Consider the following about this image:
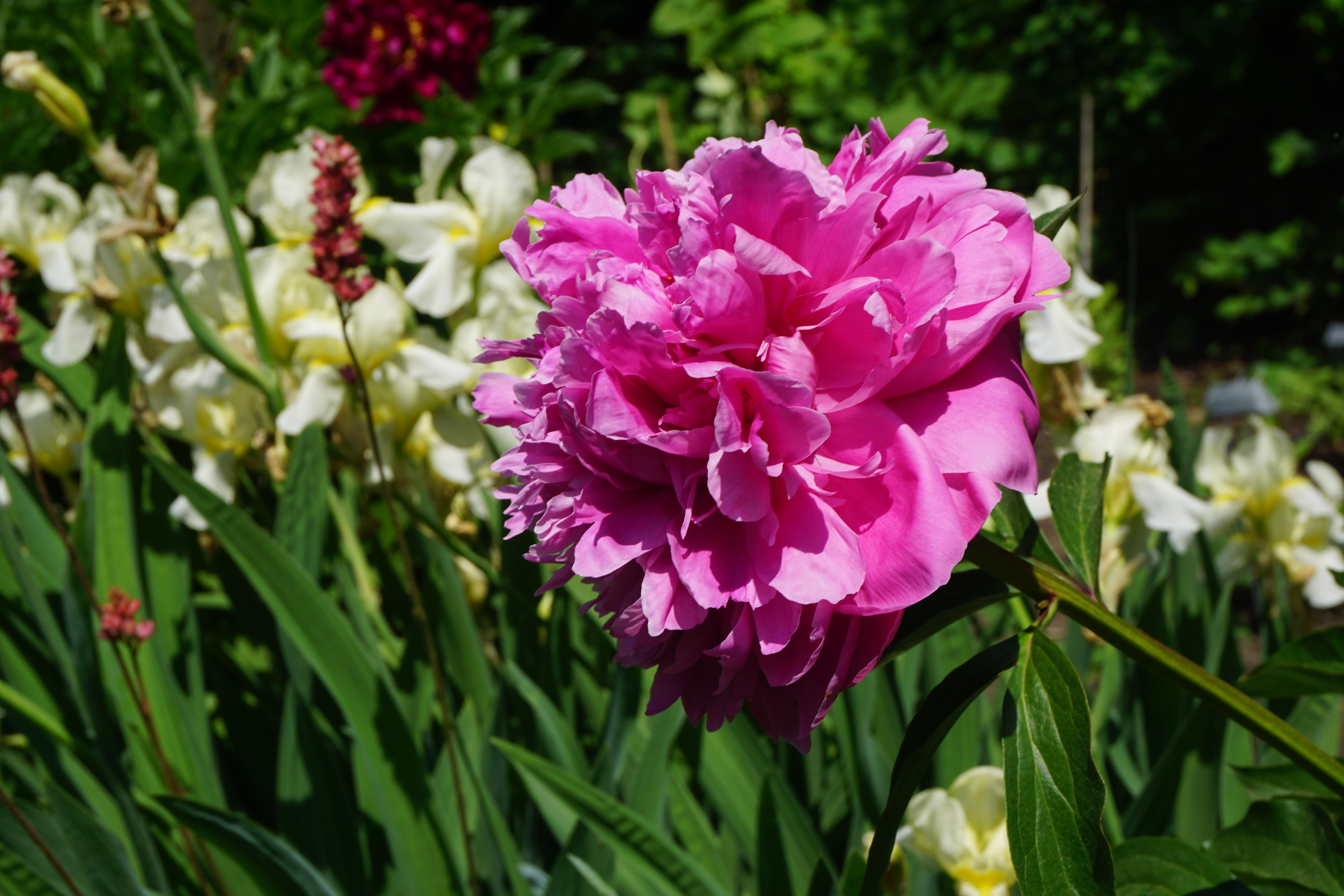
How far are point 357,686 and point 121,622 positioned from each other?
222 millimetres

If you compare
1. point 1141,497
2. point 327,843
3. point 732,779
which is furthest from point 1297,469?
point 327,843

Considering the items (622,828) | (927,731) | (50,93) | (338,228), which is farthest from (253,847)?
(50,93)

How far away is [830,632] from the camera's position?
41 cm

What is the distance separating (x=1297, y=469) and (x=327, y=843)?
3.23 metres

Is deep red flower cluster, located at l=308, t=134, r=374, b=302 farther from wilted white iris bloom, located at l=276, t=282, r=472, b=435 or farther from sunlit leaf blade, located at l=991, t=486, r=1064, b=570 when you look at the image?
sunlit leaf blade, located at l=991, t=486, r=1064, b=570

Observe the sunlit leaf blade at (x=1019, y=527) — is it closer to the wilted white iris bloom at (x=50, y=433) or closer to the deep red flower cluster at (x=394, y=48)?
the wilted white iris bloom at (x=50, y=433)

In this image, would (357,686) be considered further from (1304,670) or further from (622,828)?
(1304,670)

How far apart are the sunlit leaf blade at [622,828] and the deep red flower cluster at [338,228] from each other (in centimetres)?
41

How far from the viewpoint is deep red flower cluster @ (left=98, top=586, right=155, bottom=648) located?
817mm

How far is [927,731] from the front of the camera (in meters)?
0.41

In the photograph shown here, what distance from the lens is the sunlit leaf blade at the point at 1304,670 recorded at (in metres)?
0.52

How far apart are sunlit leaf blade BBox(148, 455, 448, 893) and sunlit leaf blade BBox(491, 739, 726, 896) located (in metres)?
0.15

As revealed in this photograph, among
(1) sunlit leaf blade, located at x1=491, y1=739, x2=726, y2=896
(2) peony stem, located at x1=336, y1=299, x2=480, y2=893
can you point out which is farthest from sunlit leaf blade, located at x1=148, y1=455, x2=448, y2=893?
(1) sunlit leaf blade, located at x1=491, y1=739, x2=726, y2=896

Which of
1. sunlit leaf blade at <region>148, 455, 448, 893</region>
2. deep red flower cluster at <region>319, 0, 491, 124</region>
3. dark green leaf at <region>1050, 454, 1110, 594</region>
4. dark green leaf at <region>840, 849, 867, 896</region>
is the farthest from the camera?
deep red flower cluster at <region>319, 0, 491, 124</region>
